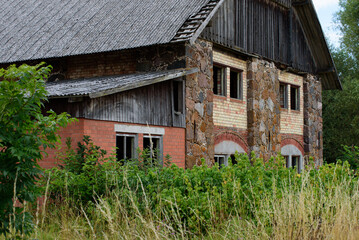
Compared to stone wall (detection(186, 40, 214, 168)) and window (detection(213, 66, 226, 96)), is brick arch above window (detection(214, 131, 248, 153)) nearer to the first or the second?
stone wall (detection(186, 40, 214, 168))

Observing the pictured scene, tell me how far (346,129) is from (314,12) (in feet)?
35.2

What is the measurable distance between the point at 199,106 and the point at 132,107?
2.68 metres

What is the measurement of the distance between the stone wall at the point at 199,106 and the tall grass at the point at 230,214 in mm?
5349

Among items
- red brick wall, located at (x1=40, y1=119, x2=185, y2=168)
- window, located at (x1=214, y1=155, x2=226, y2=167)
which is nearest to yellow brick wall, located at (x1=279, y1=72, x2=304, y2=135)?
window, located at (x1=214, y1=155, x2=226, y2=167)

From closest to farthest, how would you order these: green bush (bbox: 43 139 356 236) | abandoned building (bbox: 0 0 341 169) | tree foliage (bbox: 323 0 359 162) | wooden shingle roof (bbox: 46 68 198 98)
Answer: green bush (bbox: 43 139 356 236) → wooden shingle roof (bbox: 46 68 198 98) → abandoned building (bbox: 0 0 341 169) → tree foliage (bbox: 323 0 359 162)

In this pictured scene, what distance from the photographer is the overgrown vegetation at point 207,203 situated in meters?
5.77

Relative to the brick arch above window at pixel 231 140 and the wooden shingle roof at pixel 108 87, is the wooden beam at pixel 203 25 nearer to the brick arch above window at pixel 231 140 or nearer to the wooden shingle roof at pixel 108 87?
→ the wooden shingle roof at pixel 108 87

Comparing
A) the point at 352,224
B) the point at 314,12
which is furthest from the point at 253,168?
the point at 314,12

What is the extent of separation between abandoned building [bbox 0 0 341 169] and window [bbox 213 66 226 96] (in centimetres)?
3

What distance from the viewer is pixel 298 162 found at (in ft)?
63.9

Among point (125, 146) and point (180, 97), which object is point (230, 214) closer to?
point (125, 146)

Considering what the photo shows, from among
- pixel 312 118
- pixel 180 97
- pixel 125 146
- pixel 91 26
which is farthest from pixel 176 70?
pixel 312 118

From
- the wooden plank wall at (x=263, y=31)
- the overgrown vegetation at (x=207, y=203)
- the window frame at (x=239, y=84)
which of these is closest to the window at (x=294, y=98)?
the wooden plank wall at (x=263, y=31)

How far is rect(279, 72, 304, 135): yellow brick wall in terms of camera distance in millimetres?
18484
